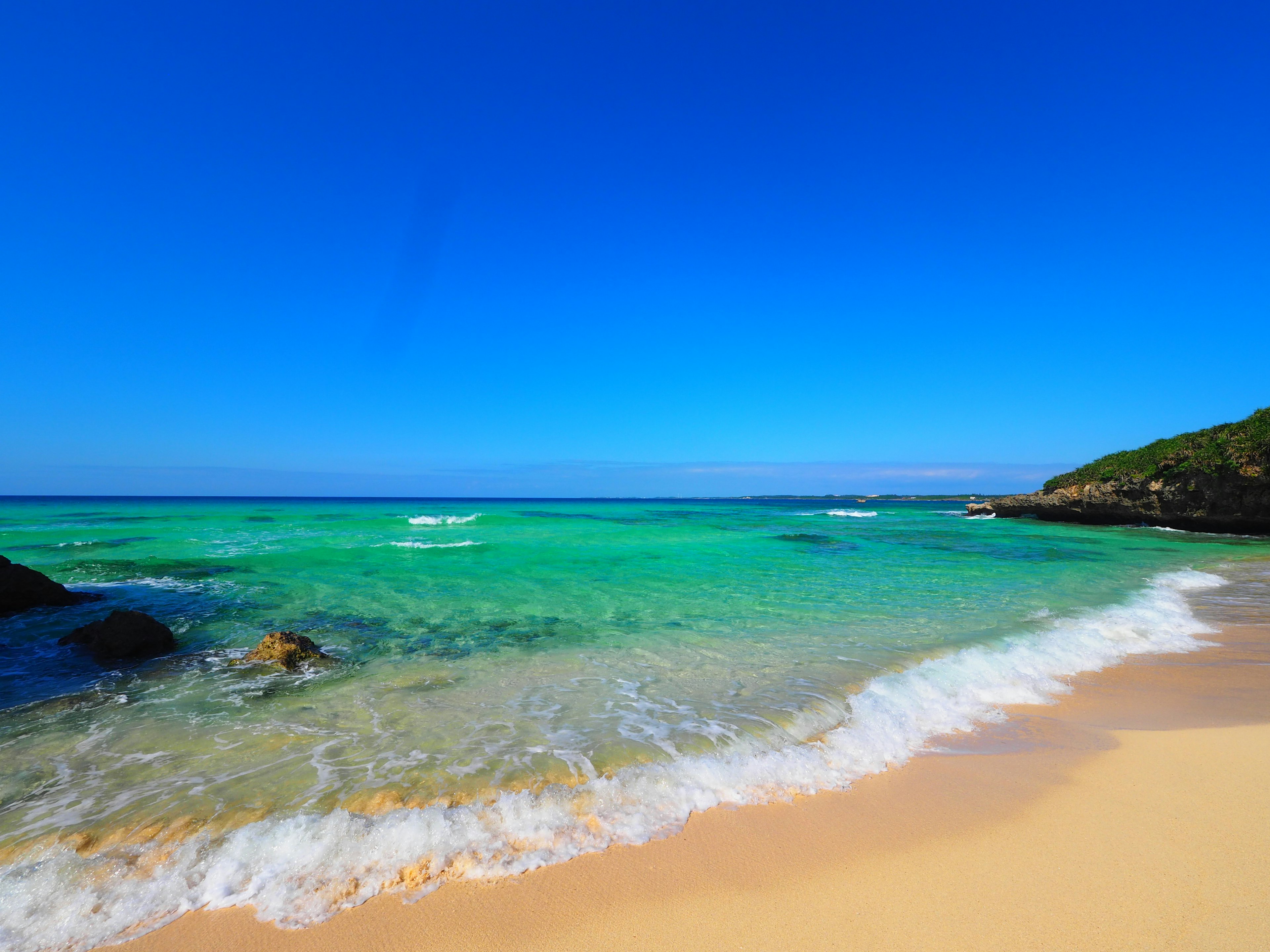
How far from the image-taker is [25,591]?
8.77m

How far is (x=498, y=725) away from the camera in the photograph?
4742 mm

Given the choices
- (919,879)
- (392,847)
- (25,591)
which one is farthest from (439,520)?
(919,879)

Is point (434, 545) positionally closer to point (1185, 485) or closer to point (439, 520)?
point (439, 520)

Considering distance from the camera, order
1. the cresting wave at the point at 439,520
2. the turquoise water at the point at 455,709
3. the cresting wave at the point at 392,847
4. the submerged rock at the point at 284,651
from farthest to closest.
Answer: the cresting wave at the point at 439,520
the submerged rock at the point at 284,651
the turquoise water at the point at 455,709
the cresting wave at the point at 392,847

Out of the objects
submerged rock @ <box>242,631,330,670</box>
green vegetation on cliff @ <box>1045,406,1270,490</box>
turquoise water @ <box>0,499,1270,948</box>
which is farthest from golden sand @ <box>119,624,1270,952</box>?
green vegetation on cliff @ <box>1045,406,1270,490</box>

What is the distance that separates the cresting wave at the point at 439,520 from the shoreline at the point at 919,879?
109ft

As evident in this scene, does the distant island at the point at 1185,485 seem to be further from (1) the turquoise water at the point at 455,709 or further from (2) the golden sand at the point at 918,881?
(2) the golden sand at the point at 918,881

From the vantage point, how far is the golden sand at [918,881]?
2.37 meters

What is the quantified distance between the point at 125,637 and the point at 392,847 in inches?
234

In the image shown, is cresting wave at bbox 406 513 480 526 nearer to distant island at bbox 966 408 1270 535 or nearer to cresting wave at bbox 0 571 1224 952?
cresting wave at bbox 0 571 1224 952

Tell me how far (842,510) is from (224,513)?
6036 cm

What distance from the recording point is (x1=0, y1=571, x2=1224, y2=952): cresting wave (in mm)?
2586

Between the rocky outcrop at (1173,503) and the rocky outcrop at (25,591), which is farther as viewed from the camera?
the rocky outcrop at (1173,503)

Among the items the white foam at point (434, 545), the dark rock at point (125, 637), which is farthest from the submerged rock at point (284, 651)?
the white foam at point (434, 545)
